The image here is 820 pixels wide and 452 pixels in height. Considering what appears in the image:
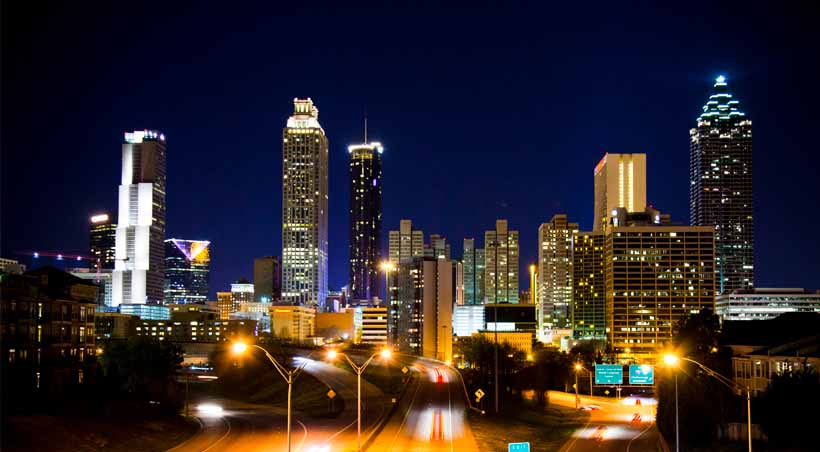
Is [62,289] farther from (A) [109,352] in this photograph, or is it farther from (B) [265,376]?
(B) [265,376]

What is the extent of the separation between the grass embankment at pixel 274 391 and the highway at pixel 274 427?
1.78 m

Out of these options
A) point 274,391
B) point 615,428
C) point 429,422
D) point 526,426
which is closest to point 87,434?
point 429,422

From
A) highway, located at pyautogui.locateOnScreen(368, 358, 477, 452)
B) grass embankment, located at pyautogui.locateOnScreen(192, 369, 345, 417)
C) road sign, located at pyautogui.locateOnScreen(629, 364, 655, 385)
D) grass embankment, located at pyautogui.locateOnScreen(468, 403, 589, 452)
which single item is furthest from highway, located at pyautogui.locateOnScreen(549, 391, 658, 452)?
grass embankment, located at pyautogui.locateOnScreen(192, 369, 345, 417)

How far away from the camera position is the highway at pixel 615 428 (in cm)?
7000

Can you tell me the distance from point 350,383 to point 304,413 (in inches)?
1338

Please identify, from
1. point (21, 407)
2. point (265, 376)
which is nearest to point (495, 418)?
point (21, 407)

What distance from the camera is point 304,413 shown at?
94000mm

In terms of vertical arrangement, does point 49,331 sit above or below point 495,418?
above

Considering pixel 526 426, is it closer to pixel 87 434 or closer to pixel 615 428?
pixel 615 428

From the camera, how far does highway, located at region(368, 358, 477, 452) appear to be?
6594cm

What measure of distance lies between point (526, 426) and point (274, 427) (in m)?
24.0

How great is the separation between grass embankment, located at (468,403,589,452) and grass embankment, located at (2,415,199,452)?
82.3 ft

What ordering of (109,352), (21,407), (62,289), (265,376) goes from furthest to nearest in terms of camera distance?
(265,376), (109,352), (62,289), (21,407)

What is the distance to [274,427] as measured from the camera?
79.2 metres
